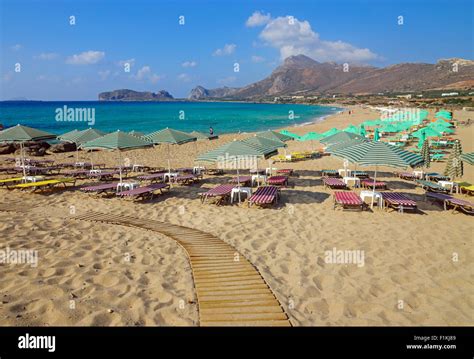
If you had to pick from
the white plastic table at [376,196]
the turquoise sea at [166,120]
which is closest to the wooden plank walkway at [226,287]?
the white plastic table at [376,196]

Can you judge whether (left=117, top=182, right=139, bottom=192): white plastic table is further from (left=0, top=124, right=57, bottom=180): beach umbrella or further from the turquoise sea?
the turquoise sea

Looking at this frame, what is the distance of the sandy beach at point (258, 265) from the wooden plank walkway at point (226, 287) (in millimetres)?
159

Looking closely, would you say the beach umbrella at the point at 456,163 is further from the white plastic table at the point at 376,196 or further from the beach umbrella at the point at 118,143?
the beach umbrella at the point at 118,143

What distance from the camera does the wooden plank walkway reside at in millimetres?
4445

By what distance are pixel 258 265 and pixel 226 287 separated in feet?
3.71

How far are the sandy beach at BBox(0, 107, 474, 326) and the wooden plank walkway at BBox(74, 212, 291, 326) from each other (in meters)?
0.16

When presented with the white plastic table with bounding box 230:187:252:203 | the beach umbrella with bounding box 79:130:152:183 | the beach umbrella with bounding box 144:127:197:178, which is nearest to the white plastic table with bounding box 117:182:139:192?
the beach umbrella with bounding box 79:130:152:183

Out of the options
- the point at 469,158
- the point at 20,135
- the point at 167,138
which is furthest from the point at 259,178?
the point at 20,135

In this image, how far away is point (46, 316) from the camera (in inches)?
169

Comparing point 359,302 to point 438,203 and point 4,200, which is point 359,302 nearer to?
point 438,203

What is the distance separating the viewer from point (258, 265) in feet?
20.5
